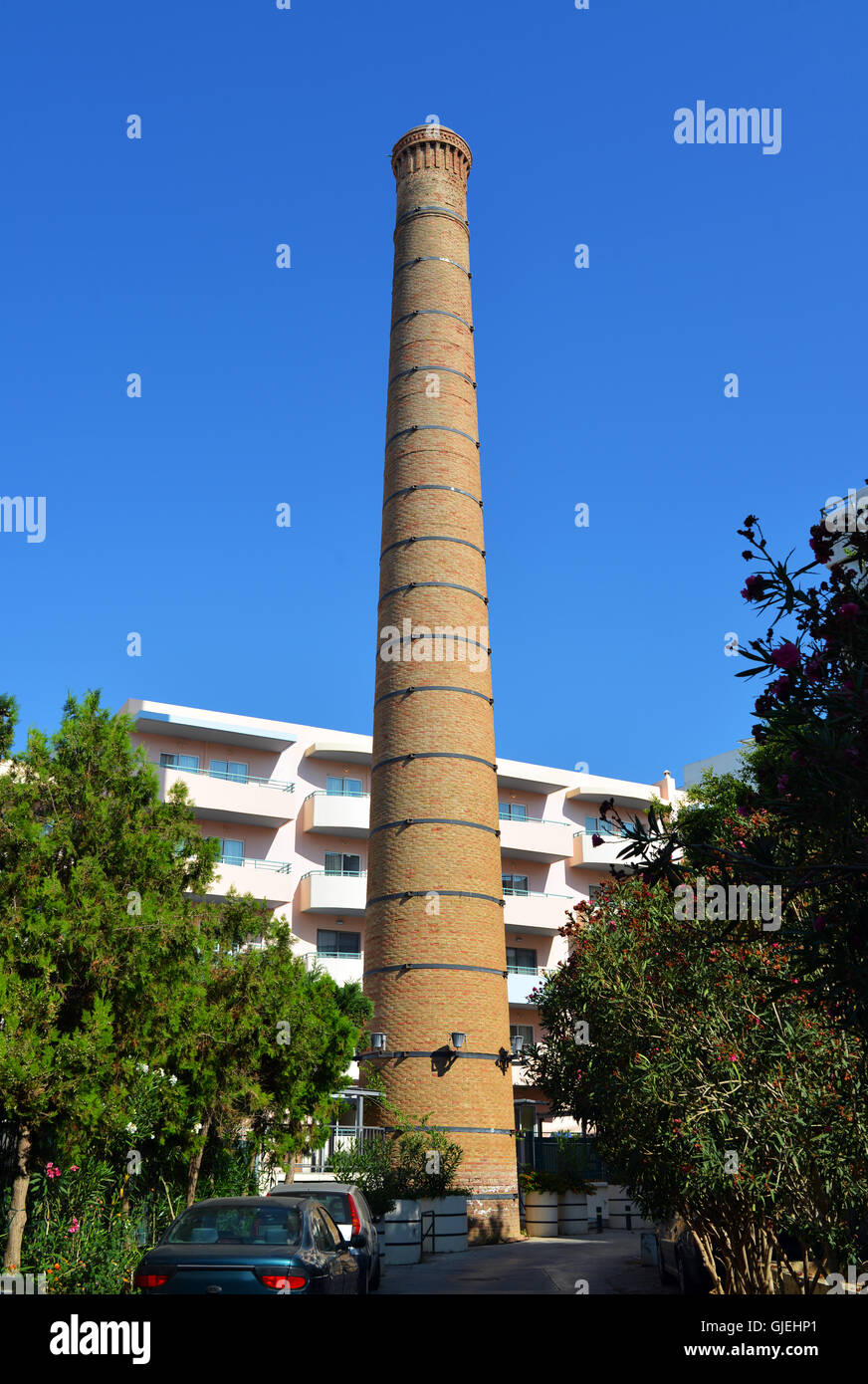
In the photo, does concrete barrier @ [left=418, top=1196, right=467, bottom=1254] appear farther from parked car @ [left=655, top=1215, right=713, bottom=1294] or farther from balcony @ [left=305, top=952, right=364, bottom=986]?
balcony @ [left=305, top=952, right=364, bottom=986]

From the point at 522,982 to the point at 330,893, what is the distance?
8.73 m

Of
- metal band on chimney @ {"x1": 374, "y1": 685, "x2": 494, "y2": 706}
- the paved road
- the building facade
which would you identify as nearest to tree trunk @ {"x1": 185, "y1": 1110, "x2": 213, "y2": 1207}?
the paved road

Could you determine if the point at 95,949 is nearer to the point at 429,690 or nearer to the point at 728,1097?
the point at 728,1097

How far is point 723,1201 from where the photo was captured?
41.4 feet

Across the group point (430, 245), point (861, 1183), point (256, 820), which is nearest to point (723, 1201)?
point (861, 1183)

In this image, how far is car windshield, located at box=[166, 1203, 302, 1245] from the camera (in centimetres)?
1030

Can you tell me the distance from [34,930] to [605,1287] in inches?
415

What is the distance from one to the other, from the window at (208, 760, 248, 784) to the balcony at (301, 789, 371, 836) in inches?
103

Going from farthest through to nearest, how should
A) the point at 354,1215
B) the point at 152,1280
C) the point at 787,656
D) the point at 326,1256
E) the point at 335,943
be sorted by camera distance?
the point at 335,943 < the point at 354,1215 < the point at 326,1256 < the point at 152,1280 < the point at 787,656

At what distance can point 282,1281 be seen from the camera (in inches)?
378

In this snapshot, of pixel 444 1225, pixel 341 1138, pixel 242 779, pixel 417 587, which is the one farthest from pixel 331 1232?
pixel 242 779

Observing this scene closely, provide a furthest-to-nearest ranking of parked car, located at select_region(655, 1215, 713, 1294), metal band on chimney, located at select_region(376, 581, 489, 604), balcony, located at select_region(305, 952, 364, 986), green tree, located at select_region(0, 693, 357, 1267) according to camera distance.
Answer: balcony, located at select_region(305, 952, 364, 986), metal band on chimney, located at select_region(376, 581, 489, 604), parked car, located at select_region(655, 1215, 713, 1294), green tree, located at select_region(0, 693, 357, 1267)

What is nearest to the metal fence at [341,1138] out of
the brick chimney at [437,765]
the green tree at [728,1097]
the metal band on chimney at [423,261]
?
the brick chimney at [437,765]
